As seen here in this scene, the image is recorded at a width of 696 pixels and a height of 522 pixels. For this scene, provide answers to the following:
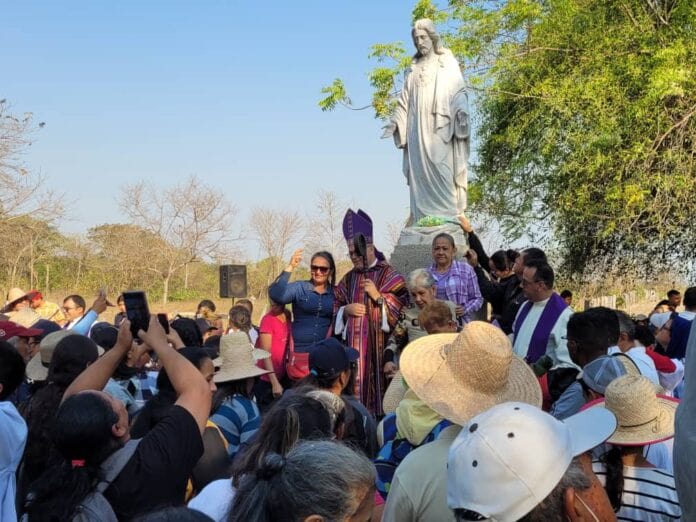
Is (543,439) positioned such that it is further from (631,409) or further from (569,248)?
(569,248)

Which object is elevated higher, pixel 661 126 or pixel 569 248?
pixel 661 126

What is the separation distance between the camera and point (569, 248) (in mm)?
18719

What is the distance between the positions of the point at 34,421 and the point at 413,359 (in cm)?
172

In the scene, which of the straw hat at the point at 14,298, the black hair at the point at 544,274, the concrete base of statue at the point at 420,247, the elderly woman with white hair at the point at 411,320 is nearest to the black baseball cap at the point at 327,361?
the black hair at the point at 544,274

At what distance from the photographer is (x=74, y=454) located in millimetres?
2449

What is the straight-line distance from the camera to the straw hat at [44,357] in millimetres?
4379

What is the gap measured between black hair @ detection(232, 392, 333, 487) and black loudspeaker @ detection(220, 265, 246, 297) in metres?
13.3

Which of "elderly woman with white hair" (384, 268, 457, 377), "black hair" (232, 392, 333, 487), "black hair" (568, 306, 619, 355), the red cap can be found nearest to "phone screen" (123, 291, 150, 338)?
"black hair" (232, 392, 333, 487)

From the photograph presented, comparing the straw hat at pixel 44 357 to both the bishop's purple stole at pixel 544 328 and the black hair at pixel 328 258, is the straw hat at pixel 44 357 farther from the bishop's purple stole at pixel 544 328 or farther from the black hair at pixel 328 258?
the bishop's purple stole at pixel 544 328

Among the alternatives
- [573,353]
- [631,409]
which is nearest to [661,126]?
[573,353]

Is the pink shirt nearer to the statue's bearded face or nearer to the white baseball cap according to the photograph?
the statue's bearded face

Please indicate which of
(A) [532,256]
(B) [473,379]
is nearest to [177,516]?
(B) [473,379]

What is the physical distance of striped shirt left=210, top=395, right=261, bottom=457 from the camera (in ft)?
12.5

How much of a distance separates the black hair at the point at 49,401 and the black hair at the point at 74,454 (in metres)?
0.63
